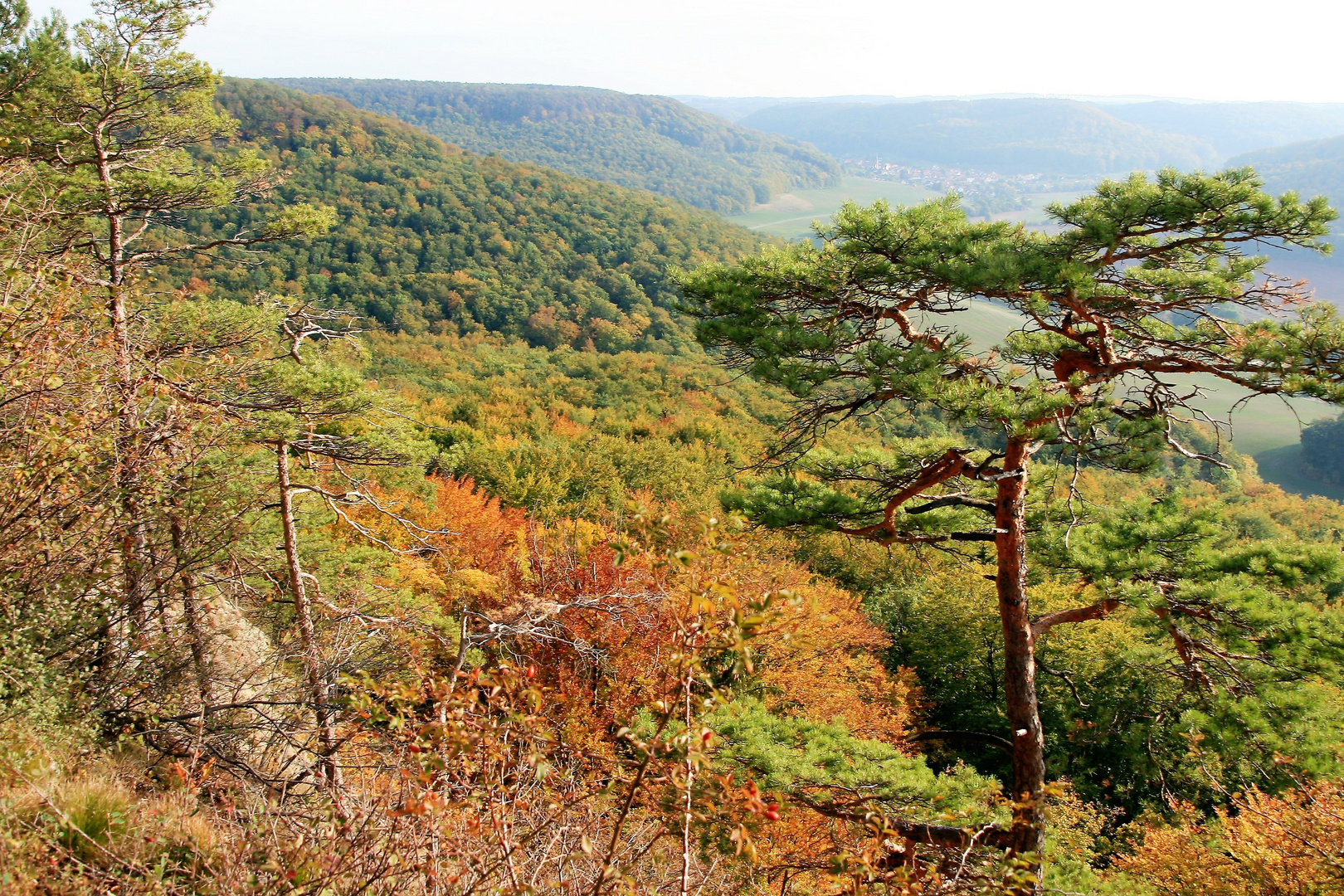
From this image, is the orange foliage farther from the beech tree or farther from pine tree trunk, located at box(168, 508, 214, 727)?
the beech tree

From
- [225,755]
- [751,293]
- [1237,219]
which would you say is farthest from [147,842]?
[1237,219]

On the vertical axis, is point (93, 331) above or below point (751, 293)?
below

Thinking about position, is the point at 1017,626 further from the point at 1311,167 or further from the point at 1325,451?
the point at 1311,167

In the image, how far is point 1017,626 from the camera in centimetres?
579

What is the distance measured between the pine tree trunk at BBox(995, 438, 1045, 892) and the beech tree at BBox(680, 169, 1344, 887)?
16 millimetres

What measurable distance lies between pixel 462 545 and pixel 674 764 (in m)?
16.4

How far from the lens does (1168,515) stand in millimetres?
5832

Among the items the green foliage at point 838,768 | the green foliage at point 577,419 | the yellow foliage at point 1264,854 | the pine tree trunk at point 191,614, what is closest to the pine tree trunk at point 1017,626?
the green foliage at point 838,768

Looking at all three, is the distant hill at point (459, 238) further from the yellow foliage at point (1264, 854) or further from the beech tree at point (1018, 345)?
the beech tree at point (1018, 345)

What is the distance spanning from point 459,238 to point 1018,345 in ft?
254

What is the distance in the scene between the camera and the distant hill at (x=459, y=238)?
213ft

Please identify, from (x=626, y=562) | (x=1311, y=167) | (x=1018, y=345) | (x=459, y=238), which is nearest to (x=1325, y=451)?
(x=1018, y=345)

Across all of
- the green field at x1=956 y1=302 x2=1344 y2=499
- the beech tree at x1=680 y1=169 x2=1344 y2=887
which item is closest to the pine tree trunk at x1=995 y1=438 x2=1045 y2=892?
the beech tree at x1=680 y1=169 x2=1344 y2=887

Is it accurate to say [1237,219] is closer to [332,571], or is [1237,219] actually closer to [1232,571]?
[1232,571]
